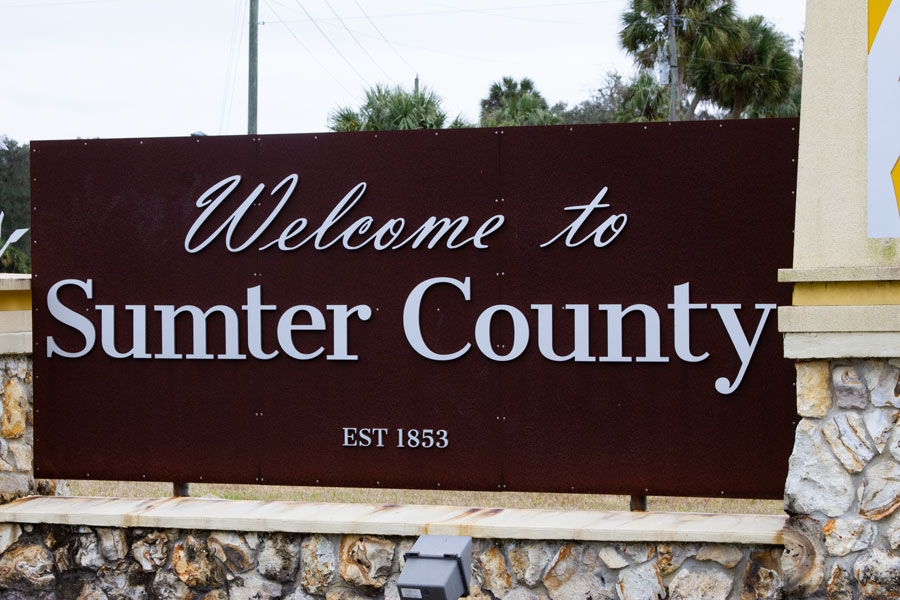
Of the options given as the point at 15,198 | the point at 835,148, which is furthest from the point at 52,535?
the point at 15,198

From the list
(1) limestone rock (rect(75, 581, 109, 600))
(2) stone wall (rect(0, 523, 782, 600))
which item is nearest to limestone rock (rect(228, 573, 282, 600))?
(2) stone wall (rect(0, 523, 782, 600))

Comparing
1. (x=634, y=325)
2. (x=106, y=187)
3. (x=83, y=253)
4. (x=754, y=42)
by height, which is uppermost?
(x=754, y=42)

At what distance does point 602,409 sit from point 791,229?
1283mm

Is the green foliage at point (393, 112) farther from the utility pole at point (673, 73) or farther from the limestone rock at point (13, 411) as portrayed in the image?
the limestone rock at point (13, 411)

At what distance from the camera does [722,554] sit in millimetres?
4871

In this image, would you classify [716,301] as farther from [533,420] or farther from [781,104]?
[781,104]

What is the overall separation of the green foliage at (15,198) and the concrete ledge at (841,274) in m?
22.4

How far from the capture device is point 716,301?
5.18 metres

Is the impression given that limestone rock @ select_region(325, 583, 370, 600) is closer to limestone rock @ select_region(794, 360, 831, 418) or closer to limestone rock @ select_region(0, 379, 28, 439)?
limestone rock @ select_region(0, 379, 28, 439)

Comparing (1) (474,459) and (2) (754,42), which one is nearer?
(1) (474,459)

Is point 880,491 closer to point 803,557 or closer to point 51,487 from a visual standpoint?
point 803,557

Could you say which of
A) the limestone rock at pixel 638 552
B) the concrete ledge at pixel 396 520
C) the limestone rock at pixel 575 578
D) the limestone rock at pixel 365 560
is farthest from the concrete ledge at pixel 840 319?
the limestone rock at pixel 365 560

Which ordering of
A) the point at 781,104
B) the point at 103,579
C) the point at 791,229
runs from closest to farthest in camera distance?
1. the point at 791,229
2. the point at 103,579
3. the point at 781,104

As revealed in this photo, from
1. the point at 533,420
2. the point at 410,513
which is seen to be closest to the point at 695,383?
the point at 533,420
